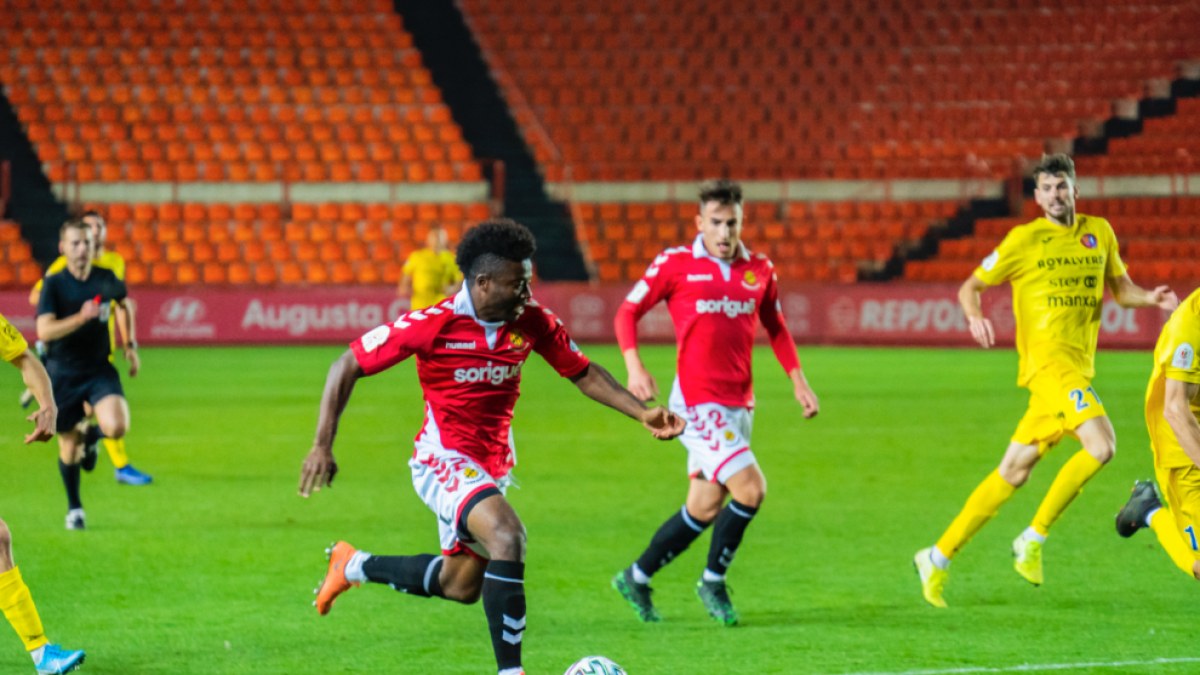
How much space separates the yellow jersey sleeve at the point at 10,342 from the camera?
5.23m

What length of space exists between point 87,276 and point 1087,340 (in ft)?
20.5

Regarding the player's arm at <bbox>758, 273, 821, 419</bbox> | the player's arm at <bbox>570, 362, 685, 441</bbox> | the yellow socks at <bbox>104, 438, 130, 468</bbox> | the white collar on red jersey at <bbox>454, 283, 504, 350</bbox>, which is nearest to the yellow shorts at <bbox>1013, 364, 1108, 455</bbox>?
the player's arm at <bbox>758, 273, 821, 419</bbox>

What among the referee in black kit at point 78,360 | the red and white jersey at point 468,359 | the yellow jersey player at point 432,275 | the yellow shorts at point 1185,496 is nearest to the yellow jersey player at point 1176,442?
the yellow shorts at point 1185,496

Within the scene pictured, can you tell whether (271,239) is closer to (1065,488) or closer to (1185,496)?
(1065,488)

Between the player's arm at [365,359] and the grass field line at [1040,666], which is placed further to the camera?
the grass field line at [1040,666]

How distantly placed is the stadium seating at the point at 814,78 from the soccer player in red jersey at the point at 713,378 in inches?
841

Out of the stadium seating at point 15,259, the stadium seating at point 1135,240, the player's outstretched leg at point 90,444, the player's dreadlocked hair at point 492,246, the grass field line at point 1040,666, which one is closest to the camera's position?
the player's dreadlocked hair at point 492,246

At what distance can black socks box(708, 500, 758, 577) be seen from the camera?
6.11 m

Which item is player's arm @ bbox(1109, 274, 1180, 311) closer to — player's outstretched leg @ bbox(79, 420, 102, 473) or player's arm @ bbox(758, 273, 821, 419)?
player's arm @ bbox(758, 273, 821, 419)

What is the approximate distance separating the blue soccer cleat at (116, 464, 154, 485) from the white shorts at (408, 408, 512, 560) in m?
5.69

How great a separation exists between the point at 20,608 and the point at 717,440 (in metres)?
3.07

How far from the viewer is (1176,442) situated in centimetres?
545

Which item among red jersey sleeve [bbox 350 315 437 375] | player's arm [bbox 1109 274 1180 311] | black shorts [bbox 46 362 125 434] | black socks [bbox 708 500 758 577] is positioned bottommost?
black shorts [bbox 46 362 125 434]

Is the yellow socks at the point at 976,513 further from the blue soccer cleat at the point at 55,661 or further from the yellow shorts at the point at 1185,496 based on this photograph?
the blue soccer cleat at the point at 55,661
